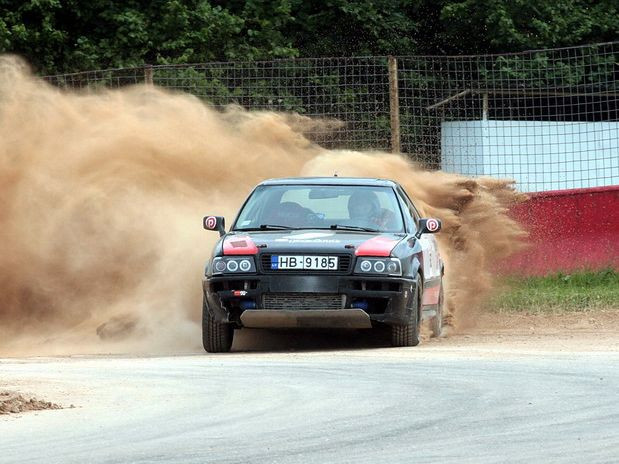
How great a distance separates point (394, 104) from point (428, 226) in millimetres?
6479

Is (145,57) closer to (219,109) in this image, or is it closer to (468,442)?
(219,109)

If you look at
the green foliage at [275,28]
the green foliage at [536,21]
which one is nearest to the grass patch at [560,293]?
the green foliage at [275,28]

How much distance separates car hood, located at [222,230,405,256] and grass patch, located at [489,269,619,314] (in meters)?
5.55

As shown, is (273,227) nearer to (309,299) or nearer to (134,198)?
(309,299)

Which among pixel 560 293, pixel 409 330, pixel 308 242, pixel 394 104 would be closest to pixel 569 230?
pixel 560 293

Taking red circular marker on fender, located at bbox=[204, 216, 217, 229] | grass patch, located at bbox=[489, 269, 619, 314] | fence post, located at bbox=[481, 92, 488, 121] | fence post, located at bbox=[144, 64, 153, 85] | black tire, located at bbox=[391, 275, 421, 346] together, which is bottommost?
grass patch, located at bbox=[489, 269, 619, 314]

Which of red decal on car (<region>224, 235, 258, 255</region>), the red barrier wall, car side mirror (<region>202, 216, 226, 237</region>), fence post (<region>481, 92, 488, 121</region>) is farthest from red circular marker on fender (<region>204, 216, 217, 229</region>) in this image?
fence post (<region>481, 92, 488, 121</region>)

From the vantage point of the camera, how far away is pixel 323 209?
14.2m

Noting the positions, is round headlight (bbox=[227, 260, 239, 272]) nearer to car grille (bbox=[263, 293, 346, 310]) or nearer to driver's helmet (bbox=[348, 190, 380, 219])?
car grille (bbox=[263, 293, 346, 310])

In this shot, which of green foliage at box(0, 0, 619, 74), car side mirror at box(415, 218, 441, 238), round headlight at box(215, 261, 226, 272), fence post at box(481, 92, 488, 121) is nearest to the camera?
round headlight at box(215, 261, 226, 272)

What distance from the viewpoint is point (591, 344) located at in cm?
1377

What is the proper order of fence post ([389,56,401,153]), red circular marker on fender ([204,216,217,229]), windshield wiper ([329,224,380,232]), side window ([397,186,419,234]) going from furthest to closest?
1. fence post ([389,56,401,153])
2. side window ([397,186,419,234])
3. red circular marker on fender ([204,216,217,229])
4. windshield wiper ([329,224,380,232])

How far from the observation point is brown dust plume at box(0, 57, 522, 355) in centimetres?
1641

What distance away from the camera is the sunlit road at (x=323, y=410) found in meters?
7.34
